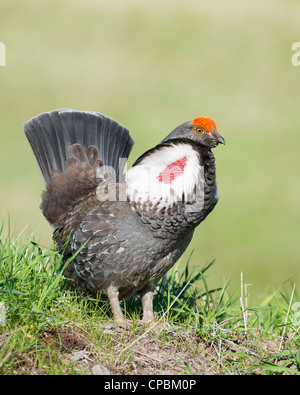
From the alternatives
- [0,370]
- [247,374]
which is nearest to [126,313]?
[247,374]

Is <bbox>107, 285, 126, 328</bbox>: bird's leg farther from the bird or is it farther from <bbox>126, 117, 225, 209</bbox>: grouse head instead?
<bbox>126, 117, 225, 209</bbox>: grouse head

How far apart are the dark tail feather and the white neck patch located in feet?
3.91

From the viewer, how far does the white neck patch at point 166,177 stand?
13.9 ft

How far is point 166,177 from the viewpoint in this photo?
14.1 feet

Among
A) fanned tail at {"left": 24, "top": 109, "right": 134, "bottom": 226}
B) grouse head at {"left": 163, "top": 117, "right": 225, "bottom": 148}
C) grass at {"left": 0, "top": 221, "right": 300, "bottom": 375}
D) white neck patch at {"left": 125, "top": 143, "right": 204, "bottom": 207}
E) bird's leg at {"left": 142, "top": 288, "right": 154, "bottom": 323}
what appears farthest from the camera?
fanned tail at {"left": 24, "top": 109, "right": 134, "bottom": 226}

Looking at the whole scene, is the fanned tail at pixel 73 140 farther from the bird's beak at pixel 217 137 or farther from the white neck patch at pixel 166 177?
the bird's beak at pixel 217 137

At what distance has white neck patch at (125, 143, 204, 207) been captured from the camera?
13.9 ft

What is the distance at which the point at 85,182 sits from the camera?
5242 millimetres

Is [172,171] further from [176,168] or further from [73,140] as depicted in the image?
[73,140]

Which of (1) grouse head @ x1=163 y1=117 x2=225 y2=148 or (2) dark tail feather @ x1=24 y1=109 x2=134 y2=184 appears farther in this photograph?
(2) dark tail feather @ x1=24 y1=109 x2=134 y2=184

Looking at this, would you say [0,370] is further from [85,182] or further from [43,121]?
[43,121]

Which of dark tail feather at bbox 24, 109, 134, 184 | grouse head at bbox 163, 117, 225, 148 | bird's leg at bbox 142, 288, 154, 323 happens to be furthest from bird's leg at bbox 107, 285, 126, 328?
dark tail feather at bbox 24, 109, 134, 184
